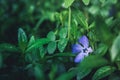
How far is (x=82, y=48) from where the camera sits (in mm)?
1548

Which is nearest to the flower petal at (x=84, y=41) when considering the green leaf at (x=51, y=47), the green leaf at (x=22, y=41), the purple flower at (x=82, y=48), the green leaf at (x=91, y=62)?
the purple flower at (x=82, y=48)

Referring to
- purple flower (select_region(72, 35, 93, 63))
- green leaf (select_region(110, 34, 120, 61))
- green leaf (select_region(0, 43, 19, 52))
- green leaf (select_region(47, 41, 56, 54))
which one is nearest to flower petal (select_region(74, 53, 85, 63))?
purple flower (select_region(72, 35, 93, 63))

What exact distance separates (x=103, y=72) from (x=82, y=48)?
9.1 inches

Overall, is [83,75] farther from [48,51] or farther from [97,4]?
[97,4]

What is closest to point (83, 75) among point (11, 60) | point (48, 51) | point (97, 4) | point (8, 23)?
point (48, 51)

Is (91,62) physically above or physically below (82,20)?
below

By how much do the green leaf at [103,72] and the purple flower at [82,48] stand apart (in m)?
0.15

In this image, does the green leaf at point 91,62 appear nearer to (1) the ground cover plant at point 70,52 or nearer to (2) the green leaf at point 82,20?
(1) the ground cover plant at point 70,52

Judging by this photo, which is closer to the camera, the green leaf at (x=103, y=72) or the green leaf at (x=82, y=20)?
the green leaf at (x=103, y=72)

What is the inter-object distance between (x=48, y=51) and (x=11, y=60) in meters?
0.25

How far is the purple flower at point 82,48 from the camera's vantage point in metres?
1.51

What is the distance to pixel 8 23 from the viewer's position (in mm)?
3355

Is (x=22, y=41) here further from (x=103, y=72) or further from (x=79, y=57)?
(x=103, y=72)

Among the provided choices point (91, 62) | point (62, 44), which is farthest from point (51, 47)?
point (91, 62)
